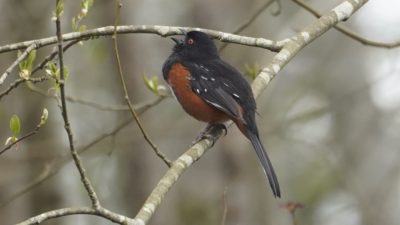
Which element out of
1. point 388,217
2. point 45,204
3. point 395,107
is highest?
point 45,204

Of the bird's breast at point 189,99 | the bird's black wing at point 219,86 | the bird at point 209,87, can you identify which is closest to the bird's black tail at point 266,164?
the bird at point 209,87

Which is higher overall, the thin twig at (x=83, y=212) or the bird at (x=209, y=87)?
the bird at (x=209, y=87)

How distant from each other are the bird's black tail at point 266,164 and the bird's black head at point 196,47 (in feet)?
3.20

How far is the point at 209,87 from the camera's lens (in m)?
5.36

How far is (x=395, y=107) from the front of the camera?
10398 millimetres

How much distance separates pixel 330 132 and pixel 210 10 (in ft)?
10.5

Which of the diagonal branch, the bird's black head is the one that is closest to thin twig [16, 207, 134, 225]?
the diagonal branch

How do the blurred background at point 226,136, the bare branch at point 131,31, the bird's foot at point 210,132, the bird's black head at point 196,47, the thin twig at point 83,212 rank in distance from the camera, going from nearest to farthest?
the thin twig at point 83,212 → the bare branch at point 131,31 → the bird's foot at point 210,132 → the bird's black head at point 196,47 → the blurred background at point 226,136

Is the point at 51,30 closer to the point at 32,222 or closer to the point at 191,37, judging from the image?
the point at 191,37

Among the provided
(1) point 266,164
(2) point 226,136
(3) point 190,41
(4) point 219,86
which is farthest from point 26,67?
(2) point 226,136

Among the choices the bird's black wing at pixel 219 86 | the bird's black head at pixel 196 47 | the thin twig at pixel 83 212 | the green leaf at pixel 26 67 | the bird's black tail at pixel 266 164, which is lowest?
the bird's black tail at pixel 266 164

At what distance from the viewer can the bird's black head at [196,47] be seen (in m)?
5.79

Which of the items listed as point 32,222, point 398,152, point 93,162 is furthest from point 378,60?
point 32,222

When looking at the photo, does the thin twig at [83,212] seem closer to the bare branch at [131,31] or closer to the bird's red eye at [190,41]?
the bare branch at [131,31]
